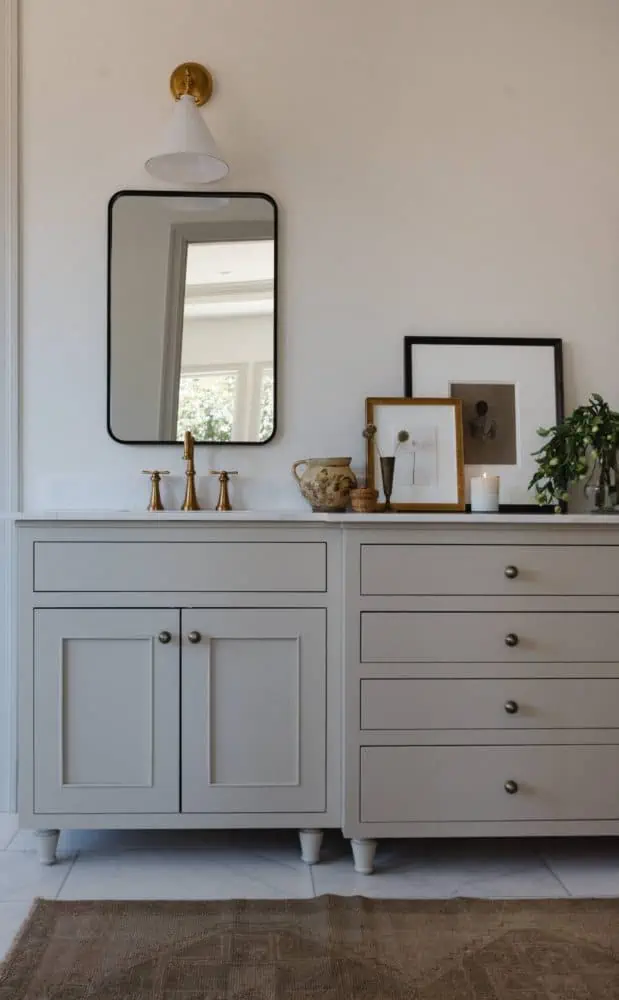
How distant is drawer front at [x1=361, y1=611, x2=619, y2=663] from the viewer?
2090mm

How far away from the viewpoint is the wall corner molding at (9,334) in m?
2.50

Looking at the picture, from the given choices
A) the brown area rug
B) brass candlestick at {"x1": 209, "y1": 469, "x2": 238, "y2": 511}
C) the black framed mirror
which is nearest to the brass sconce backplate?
the black framed mirror

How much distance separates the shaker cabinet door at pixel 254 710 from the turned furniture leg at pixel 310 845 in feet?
0.29

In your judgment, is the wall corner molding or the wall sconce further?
the wall corner molding

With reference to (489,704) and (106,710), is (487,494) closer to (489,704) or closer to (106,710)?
(489,704)

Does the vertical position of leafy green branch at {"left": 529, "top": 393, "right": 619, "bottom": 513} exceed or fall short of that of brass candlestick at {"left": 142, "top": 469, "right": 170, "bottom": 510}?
it exceeds it

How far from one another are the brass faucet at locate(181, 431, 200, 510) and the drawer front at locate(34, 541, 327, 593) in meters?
0.33

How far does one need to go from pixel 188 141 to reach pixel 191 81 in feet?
1.00

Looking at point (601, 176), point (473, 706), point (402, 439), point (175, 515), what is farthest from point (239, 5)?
point (473, 706)

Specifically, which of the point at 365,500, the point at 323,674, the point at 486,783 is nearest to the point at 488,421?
the point at 365,500

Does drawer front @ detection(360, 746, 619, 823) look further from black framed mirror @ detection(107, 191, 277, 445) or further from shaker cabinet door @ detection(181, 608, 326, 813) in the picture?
black framed mirror @ detection(107, 191, 277, 445)

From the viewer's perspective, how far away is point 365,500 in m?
2.24

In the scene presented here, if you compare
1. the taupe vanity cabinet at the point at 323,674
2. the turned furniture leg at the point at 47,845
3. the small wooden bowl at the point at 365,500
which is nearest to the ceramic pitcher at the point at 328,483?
the small wooden bowl at the point at 365,500

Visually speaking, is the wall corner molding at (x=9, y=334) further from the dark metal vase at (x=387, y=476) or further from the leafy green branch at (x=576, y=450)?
the leafy green branch at (x=576, y=450)
